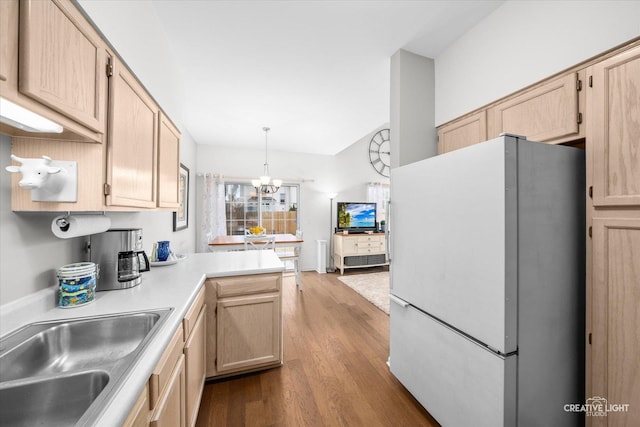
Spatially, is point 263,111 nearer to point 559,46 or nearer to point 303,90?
point 303,90

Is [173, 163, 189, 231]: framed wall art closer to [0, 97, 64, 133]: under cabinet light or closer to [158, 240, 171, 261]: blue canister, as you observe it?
[158, 240, 171, 261]: blue canister

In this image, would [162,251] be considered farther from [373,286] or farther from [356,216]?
[356,216]

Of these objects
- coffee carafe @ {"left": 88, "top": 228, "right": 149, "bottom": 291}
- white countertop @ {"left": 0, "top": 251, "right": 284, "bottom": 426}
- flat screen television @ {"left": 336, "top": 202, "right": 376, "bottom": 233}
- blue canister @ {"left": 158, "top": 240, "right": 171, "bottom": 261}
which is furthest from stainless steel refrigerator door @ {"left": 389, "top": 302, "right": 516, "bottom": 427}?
flat screen television @ {"left": 336, "top": 202, "right": 376, "bottom": 233}

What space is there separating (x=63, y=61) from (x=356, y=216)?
4.99m

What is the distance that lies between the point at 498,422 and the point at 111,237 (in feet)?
6.95

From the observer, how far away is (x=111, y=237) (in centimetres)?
140

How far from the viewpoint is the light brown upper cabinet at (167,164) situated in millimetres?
1679

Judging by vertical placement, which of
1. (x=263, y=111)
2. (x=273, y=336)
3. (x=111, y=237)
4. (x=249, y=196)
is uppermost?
(x=263, y=111)

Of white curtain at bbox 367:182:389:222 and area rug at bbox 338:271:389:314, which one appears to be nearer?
area rug at bbox 338:271:389:314

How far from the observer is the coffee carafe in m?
1.38

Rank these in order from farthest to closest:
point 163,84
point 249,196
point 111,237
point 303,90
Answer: point 249,196 → point 303,90 → point 163,84 → point 111,237

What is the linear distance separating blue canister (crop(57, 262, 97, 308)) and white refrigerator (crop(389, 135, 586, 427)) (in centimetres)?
179

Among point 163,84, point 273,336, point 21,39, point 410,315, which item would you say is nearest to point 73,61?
point 21,39

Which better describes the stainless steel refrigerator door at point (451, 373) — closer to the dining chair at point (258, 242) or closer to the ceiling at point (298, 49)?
the ceiling at point (298, 49)
